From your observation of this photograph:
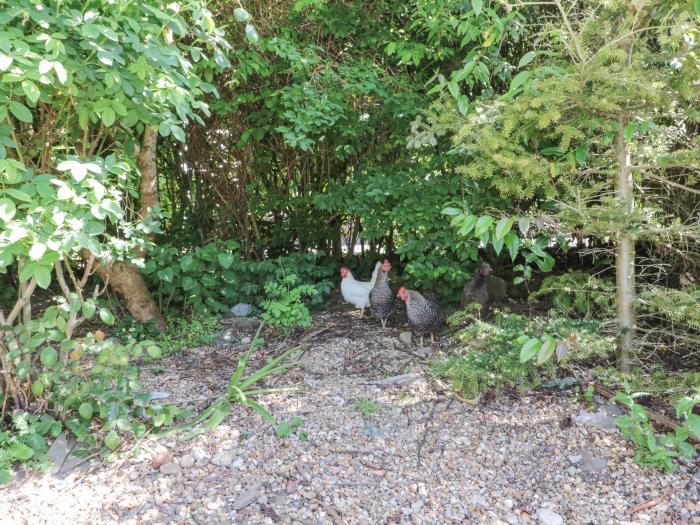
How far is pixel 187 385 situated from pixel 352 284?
164cm

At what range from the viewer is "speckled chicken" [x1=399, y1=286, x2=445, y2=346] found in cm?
359

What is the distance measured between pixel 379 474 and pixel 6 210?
1.73m

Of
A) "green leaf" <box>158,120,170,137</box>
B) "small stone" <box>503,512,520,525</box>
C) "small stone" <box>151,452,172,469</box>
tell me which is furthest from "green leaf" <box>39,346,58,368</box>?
"small stone" <box>503,512,520,525</box>

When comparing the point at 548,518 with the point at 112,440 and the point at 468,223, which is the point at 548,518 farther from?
the point at 112,440

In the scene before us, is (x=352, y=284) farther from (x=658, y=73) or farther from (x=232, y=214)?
(x=658, y=73)

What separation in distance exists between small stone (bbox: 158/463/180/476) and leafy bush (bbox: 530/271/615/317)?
85.4 inches

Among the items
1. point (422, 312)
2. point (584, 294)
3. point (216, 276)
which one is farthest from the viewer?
point (216, 276)

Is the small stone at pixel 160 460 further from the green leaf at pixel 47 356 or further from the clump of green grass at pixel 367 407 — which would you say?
the clump of green grass at pixel 367 407

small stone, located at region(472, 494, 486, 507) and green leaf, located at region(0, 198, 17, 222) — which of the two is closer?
green leaf, located at region(0, 198, 17, 222)

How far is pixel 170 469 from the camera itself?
2158 mm

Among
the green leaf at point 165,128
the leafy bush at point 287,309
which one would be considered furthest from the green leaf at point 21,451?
the leafy bush at point 287,309

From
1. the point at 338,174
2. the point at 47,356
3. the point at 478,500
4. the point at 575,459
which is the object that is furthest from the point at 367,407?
the point at 338,174

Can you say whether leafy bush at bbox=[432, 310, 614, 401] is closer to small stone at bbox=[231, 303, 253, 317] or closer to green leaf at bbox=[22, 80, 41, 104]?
small stone at bbox=[231, 303, 253, 317]

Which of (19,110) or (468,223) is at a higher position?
(19,110)
